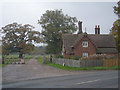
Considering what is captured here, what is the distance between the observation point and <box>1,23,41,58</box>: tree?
68938 millimetres

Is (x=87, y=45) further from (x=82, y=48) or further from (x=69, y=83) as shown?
(x=69, y=83)

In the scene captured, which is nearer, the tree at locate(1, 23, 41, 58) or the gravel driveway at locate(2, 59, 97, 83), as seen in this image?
the gravel driveway at locate(2, 59, 97, 83)

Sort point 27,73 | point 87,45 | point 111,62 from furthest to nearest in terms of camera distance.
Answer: point 87,45
point 111,62
point 27,73

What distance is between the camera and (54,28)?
6450 centimetres

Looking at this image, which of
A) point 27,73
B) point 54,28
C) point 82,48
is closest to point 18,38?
point 54,28

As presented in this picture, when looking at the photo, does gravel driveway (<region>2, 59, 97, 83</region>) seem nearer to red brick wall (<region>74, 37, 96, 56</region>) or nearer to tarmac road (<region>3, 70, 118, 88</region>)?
tarmac road (<region>3, 70, 118, 88</region>)

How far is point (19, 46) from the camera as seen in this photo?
68.8m

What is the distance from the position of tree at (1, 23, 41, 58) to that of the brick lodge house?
27.0 metres

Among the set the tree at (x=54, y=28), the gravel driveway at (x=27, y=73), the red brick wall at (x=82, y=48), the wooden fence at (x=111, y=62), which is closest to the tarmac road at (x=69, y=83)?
the gravel driveway at (x=27, y=73)

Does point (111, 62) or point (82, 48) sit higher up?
point (82, 48)

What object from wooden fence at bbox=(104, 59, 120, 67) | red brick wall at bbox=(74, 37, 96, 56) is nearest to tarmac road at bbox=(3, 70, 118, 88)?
wooden fence at bbox=(104, 59, 120, 67)

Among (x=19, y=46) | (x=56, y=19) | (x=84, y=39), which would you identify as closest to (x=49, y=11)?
(x=56, y=19)

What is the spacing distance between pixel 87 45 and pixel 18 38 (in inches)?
1386

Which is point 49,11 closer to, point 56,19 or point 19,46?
point 56,19
